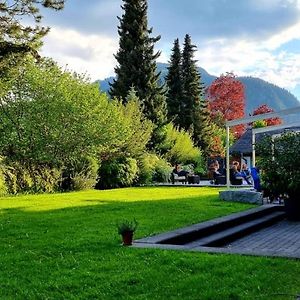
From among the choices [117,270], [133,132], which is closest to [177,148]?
[133,132]

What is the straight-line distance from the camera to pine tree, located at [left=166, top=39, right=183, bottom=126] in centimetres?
4744

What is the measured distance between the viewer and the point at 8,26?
15844 millimetres

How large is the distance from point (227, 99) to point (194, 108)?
24.1ft

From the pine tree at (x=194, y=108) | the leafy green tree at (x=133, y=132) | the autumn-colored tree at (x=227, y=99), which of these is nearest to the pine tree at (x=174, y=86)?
the pine tree at (x=194, y=108)

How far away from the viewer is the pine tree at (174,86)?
4744 cm

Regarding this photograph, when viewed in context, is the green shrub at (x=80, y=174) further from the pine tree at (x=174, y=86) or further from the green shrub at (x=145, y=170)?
the pine tree at (x=174, y=86)

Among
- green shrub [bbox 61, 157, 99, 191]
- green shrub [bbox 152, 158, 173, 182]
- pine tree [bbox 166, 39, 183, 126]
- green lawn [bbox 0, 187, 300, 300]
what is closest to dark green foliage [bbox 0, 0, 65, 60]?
green shrub [bbox 61, 157, 99, 191]

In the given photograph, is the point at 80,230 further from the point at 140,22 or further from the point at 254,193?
the point at 140,22

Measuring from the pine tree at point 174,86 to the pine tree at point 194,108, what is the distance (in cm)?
60

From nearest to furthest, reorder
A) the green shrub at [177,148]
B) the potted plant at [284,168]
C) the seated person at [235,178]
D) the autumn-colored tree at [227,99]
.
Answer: the potted plant at [284,168], the seated person at [235,178], the green shrub at [177,148], the autumn-colored tree at [227,99]

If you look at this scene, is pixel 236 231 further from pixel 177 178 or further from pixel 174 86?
pixel 174 86

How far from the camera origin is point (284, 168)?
1270 centimetres

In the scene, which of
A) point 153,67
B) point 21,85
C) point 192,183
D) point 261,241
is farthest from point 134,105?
point 261,241

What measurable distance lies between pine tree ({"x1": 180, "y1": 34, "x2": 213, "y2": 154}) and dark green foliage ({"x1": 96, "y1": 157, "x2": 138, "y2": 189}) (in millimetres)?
20460
